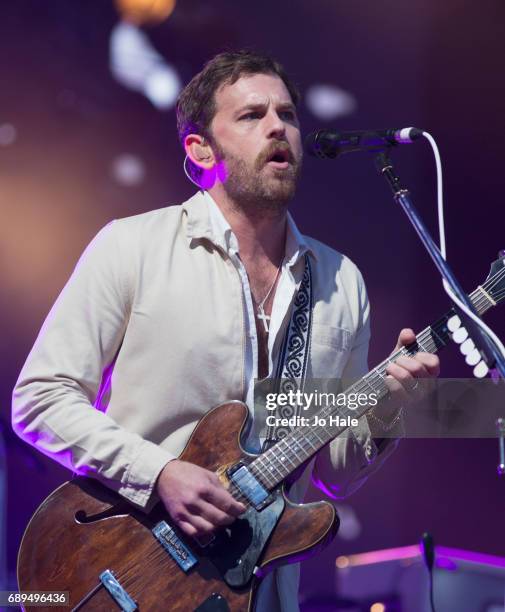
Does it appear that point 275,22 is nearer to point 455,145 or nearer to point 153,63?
point 153,63

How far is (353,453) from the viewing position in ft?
8.57

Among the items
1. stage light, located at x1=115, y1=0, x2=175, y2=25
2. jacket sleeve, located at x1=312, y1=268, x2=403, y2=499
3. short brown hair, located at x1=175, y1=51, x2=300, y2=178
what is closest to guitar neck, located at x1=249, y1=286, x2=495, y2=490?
jacket sleeve, located at x1=312, y1=268, x2=403, y2=499

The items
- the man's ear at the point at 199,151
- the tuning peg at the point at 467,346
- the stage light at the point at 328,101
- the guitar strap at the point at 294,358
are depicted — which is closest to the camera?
the tuning peg at the point at 467,346

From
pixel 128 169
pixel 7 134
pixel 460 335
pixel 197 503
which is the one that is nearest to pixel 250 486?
pixel 197 503

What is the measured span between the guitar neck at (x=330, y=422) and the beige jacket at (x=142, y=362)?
137 millimetres

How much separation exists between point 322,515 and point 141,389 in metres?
0.66

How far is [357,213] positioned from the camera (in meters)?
3.88

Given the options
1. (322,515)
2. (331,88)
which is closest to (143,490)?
(322,515)

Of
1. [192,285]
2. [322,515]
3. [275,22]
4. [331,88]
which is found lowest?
[322,515]

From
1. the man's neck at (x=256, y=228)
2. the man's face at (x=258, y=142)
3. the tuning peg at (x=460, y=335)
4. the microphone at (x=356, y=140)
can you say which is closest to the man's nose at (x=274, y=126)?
the man's face at (x=258, y=142)

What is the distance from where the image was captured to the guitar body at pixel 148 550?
2.13m

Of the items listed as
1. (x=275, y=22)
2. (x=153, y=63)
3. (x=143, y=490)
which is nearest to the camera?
(x=143, y=490)

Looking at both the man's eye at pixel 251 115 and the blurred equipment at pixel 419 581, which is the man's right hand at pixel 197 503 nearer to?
the blurred equipment at pixel 419 581

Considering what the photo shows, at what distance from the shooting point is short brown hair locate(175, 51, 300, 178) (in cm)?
290
